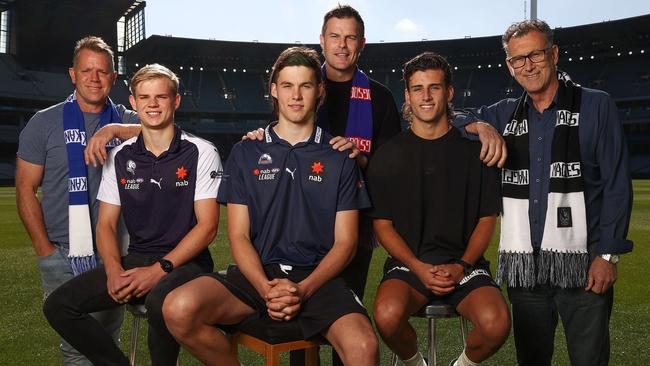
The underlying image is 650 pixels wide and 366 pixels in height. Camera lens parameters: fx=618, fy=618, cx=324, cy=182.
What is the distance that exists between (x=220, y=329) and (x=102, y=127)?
155 centimetres

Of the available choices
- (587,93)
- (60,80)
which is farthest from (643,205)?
(60,80)

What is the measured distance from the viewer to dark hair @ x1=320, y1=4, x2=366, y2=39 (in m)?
3.63

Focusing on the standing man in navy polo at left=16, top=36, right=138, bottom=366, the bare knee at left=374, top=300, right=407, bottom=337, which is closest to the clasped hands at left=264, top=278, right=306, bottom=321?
the bare knee at left=374, top=300, right=407, bottom=337

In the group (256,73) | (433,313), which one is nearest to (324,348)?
(433,313)

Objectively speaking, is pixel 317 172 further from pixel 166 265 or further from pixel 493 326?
pixel 493 326

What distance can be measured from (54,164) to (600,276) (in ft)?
10.4

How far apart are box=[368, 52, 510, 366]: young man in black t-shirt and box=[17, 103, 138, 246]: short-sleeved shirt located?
66.8 inches

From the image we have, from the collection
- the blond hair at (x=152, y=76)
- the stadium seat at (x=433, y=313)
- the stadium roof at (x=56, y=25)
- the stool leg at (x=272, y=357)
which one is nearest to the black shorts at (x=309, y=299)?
the stool leg at (x=272, y=357)

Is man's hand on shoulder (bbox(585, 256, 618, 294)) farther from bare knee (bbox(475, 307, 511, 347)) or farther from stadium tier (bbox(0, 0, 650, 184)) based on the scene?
stadium tier (bbox(0, 0, 650, 184))

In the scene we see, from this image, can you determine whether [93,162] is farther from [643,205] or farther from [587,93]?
[643,205]

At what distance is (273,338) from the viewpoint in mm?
2688

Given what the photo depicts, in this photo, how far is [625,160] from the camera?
3172 millimetres

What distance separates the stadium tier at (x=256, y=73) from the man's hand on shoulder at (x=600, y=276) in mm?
37652

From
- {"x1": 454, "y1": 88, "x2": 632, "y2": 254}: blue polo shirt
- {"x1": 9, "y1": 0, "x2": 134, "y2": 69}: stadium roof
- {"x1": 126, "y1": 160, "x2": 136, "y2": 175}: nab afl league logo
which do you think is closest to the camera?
{"x1": 454, "y1": 88, "x2": 632, "y2": 254}: blue polo shirt
